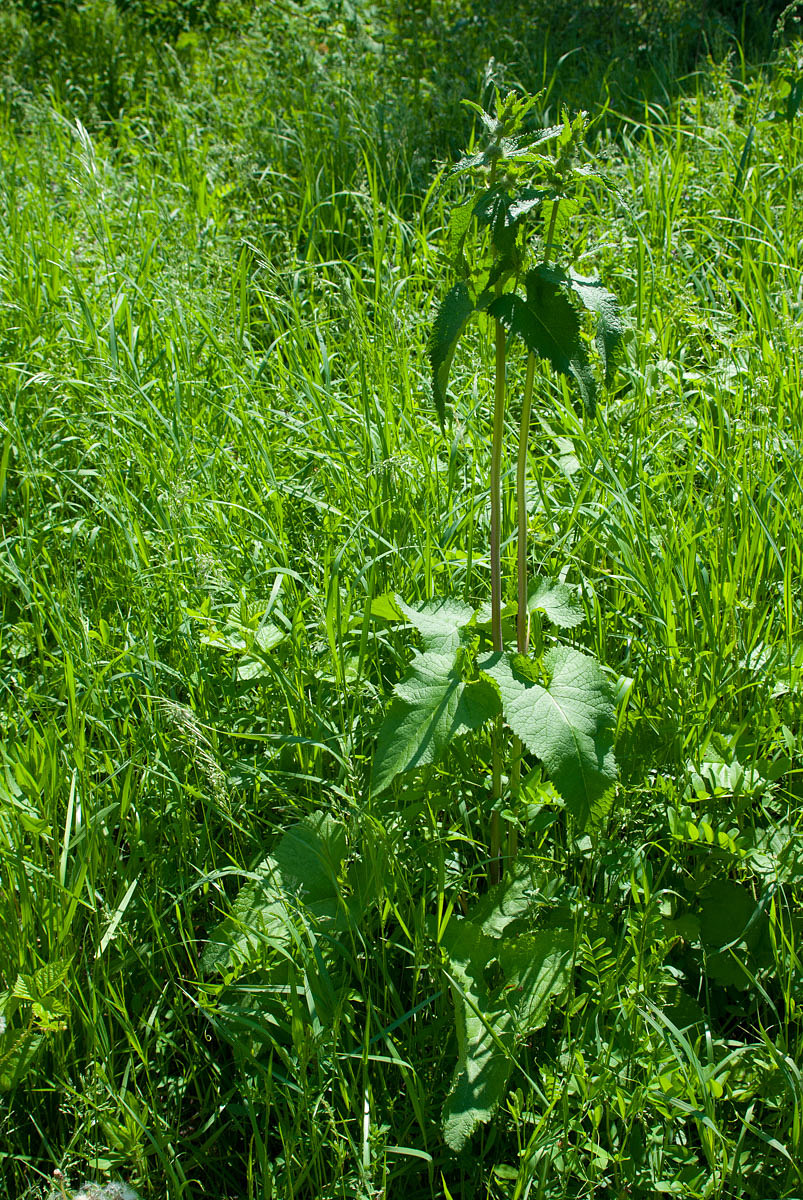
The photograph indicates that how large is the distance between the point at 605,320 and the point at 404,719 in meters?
0.69

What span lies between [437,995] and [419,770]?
37 centimetres

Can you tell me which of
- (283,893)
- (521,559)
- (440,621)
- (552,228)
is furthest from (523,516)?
(283,893)

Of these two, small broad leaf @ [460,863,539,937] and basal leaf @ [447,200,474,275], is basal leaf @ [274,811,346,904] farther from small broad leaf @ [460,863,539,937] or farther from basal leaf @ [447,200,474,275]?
basal leaf @ [447,200,474,275]

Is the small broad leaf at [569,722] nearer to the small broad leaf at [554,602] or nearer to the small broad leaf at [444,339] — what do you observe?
the small broad leaf at [554,602]

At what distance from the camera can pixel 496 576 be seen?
154 centimetres

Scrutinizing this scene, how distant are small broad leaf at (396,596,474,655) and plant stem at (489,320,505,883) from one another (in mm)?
60

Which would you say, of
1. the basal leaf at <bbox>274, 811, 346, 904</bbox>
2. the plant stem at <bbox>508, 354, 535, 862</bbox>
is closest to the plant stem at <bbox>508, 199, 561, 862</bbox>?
the plant stem at <bbox>508, 354, 535, 862</bbox>

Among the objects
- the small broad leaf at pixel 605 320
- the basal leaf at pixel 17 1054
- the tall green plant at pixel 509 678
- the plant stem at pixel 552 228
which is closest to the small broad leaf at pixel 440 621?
the tall green plant at pixel 509 678

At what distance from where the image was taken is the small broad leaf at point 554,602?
64.7 inches

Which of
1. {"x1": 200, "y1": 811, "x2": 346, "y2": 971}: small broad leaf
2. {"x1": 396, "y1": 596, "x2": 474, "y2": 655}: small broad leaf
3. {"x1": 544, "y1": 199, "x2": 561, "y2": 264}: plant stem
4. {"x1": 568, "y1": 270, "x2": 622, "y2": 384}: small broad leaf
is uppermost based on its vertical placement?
{"x1": 544, "y1": 199, "x2": 561, "y2": 264}: plant stem

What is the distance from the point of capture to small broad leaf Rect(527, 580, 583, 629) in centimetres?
164

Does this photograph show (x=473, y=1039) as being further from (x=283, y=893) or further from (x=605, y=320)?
(x=605, y=320)

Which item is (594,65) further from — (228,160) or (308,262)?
(308,262)

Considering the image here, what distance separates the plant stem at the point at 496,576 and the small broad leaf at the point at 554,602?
0.31 ft
